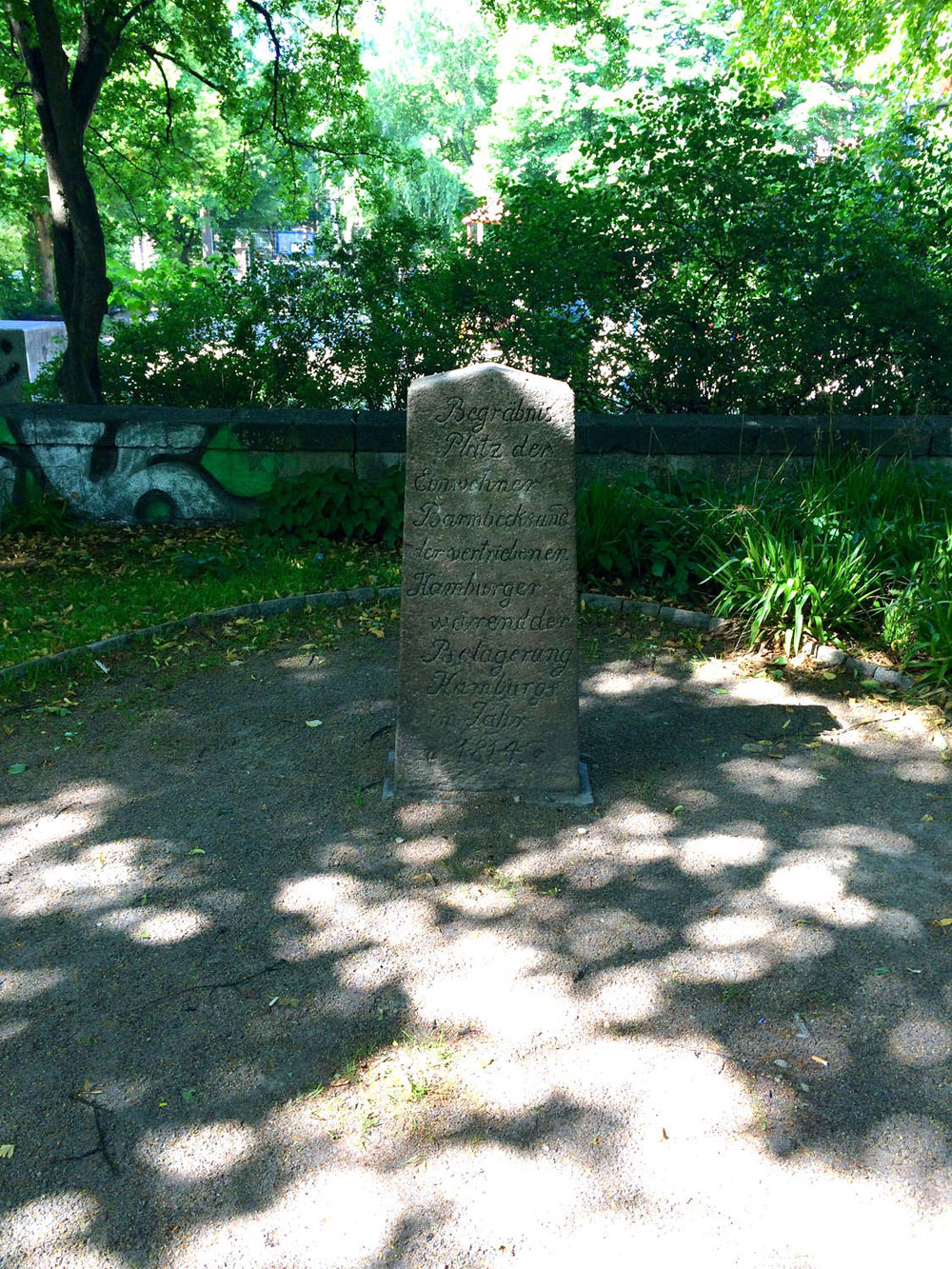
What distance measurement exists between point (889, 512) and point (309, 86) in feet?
25.5

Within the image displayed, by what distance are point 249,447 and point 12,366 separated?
4.66 metres

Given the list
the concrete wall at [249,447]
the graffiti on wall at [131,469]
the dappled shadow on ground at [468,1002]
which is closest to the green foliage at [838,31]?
A: the concrete wall at [249,447]

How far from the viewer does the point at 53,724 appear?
4.76 m

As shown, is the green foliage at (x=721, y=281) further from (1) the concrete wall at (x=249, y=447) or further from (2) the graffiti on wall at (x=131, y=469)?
(2) the graffiti on wall at (x=131, y=469)

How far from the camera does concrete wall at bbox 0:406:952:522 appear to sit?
7.18 metres

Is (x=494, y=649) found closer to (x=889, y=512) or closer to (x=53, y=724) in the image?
(x=53, y=724)

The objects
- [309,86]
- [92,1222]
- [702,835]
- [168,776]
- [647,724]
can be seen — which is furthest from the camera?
[309,86]

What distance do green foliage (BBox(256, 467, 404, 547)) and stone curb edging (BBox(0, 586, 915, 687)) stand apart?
94 centimetres

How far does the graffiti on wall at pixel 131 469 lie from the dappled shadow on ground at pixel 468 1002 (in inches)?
123

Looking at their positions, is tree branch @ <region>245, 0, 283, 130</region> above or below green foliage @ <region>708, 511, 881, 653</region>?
above

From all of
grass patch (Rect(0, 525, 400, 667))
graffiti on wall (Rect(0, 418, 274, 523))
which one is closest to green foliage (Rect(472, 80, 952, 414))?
graffiti on wall (Rect(0, 418, 274, 523))

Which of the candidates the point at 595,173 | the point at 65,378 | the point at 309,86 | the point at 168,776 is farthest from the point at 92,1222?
the point at 309,86

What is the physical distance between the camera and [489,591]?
12.5ft

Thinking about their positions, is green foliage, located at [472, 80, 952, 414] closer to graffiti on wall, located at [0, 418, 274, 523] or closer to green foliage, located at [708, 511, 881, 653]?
graffiti on wall, located at [0, 418, 274, 523]
